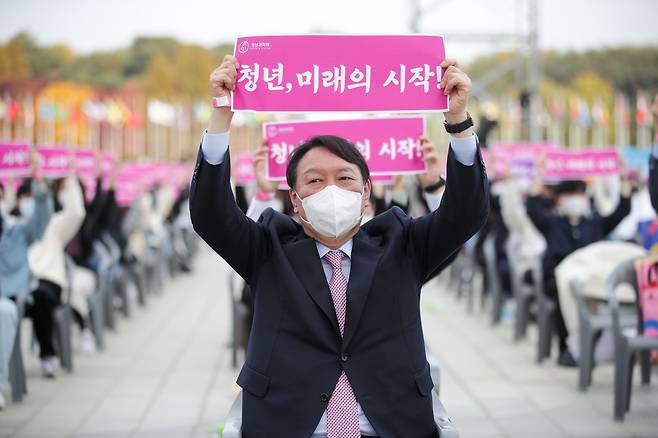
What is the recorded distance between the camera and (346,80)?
3795 millimetres

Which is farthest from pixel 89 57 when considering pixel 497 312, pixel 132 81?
pixel 497 312

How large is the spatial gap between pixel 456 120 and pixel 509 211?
26.7 ft

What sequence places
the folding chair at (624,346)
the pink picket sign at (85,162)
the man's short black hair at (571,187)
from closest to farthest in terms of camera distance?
the folding chair at (624,346), the man's short black hair at (571,187), the pink picket sign at (85,162)

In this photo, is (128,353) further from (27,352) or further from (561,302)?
(561,302)

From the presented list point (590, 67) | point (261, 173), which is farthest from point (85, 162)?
point (590, 67)

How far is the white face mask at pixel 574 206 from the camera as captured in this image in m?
9.39

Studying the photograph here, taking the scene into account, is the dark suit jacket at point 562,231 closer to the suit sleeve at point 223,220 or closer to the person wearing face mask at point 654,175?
the person wearing face mask at point 654,175

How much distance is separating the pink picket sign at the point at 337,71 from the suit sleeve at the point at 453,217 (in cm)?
55

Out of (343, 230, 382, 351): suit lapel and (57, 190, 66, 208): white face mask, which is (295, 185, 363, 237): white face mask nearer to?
(343, 230, 382, 351): suit lapel

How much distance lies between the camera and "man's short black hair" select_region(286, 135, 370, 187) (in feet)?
11.1

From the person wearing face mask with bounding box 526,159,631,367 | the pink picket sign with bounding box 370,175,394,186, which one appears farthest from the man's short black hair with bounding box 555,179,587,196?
the pink picket sign with bounding box 370,175,394,186

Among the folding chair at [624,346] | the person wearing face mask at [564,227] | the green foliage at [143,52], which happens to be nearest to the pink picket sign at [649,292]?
the folding chair at [624,346]

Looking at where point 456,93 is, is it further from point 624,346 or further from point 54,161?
point 54,161

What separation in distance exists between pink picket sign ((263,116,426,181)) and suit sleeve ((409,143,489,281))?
8.72ft
